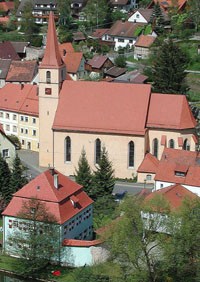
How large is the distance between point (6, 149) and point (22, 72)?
96.9ft

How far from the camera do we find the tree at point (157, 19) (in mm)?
111562

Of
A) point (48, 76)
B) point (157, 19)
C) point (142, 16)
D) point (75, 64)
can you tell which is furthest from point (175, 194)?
point (142, 16)

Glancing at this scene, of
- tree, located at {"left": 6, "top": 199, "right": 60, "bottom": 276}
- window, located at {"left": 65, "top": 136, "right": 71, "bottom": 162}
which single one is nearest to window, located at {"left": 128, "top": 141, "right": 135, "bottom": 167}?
window, located at {"left": 65, "top": 136, "right": 71, "bottom": 162}

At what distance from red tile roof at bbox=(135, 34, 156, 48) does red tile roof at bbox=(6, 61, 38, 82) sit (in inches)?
777

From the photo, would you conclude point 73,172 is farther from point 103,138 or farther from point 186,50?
point 186,50

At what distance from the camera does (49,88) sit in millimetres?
67125

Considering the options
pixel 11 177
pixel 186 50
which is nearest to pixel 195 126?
pixel 11 177

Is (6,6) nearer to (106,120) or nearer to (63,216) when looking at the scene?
(106,120)

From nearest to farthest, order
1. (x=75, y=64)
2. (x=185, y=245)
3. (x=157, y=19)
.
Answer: (x=185, y=245), (x=75, y=64), (x=157, y=19)

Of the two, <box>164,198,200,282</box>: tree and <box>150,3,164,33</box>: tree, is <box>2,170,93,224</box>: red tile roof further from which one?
<box>150,3,164,33</box>: tree

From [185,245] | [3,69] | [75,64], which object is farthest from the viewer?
[75,64]

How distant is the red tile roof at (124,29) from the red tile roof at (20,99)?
128 feet

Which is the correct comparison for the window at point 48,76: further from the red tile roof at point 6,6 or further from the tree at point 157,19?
the red tile roof at point 6,6

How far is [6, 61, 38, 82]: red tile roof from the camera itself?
3585 inches
